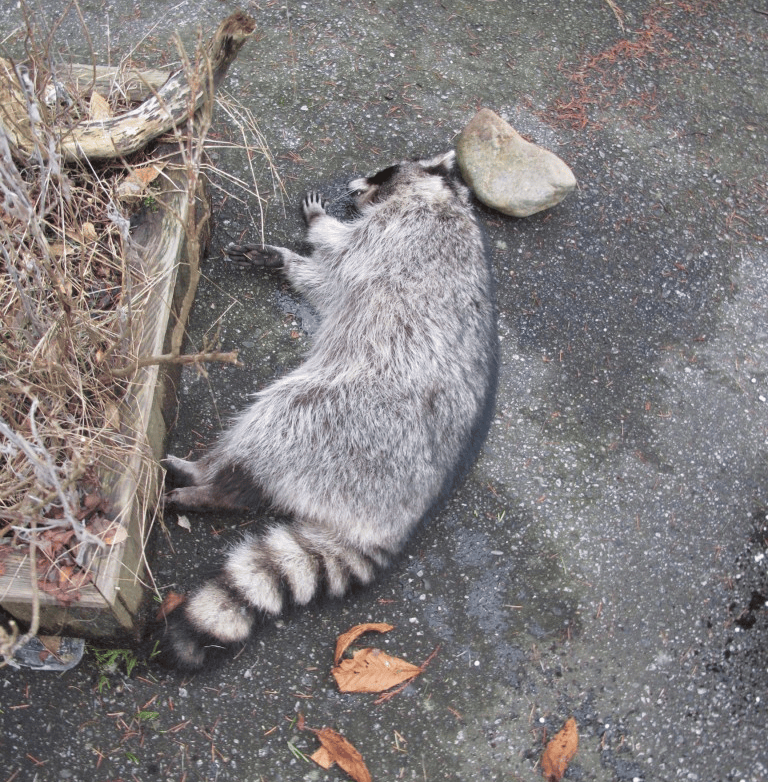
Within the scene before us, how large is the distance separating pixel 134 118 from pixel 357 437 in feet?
4.48

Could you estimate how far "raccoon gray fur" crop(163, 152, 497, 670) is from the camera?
98.3 inches

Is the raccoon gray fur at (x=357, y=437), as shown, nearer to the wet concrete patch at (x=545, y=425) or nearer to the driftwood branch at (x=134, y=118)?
the wet concrete patch at (x=545, y=425)

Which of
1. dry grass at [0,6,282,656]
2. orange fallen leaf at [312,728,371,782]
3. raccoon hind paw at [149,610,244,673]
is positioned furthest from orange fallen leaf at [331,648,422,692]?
dry grass at [0,6,282,656]

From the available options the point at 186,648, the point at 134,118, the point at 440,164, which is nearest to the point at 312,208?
the point at 440,164

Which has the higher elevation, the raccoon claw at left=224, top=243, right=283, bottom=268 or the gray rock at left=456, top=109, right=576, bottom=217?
the gray rock at left=456, top=109, right=576, bottom=217

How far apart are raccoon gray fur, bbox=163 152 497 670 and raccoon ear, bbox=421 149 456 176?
0.36m

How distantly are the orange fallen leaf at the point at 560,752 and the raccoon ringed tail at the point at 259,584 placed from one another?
2.79 ft

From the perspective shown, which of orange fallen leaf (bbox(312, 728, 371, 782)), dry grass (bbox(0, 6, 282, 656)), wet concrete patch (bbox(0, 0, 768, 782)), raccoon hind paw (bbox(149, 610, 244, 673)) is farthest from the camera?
wet concrete patch (bbox(0, 0, 768, 782))

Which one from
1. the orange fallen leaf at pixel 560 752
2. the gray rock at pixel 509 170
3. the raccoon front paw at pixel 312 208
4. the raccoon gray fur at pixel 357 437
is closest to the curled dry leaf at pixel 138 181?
the raccoon gray fur at pixel 357 437

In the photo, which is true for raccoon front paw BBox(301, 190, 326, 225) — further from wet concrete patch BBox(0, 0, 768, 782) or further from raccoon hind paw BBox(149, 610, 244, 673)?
raccoon hind paw BBox(149, 610, 244, 673)

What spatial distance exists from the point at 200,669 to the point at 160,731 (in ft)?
0.81

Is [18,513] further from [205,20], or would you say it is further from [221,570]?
[205,20]

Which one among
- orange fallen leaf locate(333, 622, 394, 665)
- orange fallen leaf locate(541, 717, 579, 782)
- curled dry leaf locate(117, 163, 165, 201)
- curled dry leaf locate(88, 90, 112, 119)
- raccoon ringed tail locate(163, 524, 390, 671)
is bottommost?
orange fallen leaf locate(541, 717, 579, 782)

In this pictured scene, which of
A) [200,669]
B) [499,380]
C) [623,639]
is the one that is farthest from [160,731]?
[499,380]
